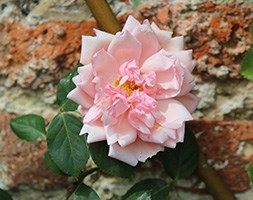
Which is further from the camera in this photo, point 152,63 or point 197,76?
point 197,76

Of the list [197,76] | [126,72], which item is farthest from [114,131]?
[197,76]

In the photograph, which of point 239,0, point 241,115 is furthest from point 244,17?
point 241,115

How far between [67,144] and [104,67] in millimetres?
134

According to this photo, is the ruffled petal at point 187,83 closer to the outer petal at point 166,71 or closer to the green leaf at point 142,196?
the outer petal at point 166,71

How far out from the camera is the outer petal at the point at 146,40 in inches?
29.6

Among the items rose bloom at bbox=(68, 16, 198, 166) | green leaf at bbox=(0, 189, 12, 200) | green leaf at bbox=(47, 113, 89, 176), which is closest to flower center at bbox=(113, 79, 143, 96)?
rose bloom at bbox=(68, 16, 198, 166)

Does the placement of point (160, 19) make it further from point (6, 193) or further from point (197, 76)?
point (6, 193)

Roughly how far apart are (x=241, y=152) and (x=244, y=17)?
19 cm

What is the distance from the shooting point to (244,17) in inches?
33.8

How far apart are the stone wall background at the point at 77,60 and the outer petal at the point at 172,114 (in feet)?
0.41

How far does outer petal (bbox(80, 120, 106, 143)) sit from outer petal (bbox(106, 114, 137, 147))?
0.01m

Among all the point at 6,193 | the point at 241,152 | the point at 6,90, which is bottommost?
the point at 241,152

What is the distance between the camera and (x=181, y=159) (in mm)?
861

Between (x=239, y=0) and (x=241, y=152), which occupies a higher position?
(x=239, y=0)
